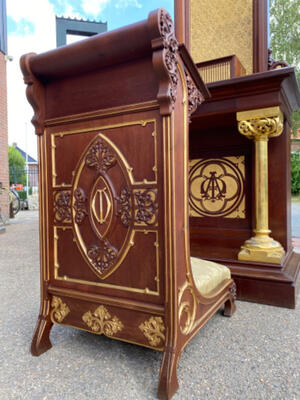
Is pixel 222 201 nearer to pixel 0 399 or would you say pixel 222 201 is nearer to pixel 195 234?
pixel 195 234

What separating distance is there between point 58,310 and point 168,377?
2.23 ft

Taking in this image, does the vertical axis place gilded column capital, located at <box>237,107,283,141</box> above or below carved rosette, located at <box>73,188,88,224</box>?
above

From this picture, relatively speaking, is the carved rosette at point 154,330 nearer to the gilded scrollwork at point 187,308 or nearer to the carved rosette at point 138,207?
the gilded scrollwork at point 187,308

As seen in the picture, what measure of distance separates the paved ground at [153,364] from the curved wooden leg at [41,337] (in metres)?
0.04

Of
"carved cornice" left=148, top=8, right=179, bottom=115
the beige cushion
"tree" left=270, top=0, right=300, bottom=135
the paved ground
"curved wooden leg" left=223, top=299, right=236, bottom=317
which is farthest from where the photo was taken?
"tree" left=270, top=0, right=300, bottom=135

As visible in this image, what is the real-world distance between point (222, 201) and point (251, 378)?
185 centimetres

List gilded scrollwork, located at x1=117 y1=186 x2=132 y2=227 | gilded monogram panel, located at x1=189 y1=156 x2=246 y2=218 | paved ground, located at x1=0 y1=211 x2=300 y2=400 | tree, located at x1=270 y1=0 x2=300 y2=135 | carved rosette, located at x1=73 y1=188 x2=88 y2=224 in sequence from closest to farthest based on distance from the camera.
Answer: paved ground, located at x1=0 y1=211 x2=300 y2=400 → gilded scrollwork, located at x1=117 y1=186 x2=132 y2=227 → carved rosette, located at x1=73 y1=188 x2=88 y2=224 → gilded monogram panel, located at x1=189 y1=156 x2=246 y2=218 → tree, located at x1=270 y1=0 x2=300 y2=135

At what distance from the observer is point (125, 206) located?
4.51 ft

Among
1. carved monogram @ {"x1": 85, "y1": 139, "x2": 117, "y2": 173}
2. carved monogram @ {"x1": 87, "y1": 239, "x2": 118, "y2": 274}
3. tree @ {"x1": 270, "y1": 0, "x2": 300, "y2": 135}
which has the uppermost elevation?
tree @ {"x1": 270, "y1": 0, "x2": 300, "y2": 135}

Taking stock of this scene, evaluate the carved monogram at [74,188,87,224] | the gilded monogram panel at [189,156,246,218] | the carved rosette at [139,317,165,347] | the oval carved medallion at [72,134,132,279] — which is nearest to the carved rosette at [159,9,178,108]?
the oval carved medallion at [72,134,132,279]

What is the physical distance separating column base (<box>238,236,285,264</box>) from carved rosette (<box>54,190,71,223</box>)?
1.57 m

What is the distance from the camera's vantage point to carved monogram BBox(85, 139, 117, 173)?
1.40m

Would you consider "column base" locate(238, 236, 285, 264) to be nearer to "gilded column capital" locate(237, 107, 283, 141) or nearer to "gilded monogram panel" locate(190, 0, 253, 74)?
"gilded column capital" locate(237, 107, 283, 141)

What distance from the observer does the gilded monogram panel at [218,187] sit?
9.43 ft
